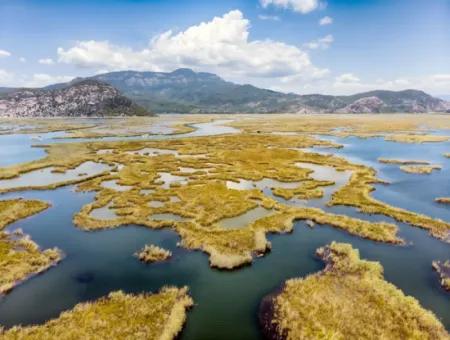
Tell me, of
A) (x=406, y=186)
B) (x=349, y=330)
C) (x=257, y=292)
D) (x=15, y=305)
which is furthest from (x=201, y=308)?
(x=406, y=186)

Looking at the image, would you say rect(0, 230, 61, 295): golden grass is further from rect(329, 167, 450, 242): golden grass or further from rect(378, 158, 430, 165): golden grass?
rect(378, 158, 430, 165): golden grass

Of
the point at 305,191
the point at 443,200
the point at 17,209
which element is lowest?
the point at 17,209

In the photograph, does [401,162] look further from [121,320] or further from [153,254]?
[121,320]

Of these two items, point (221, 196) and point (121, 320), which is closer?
point (121, 320)

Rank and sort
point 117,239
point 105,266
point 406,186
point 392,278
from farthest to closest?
point 406,186, point 117,239, point 105,266, point 392,278

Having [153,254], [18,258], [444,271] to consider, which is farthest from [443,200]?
[18,258]

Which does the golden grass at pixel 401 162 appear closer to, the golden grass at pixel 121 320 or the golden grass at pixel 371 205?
the golden grass at pixel 371 205

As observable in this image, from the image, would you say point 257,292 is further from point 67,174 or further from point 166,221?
point 67,174

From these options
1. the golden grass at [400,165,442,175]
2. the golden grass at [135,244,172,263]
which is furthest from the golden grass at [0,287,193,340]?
the golden grass at [400,165,442,175]
